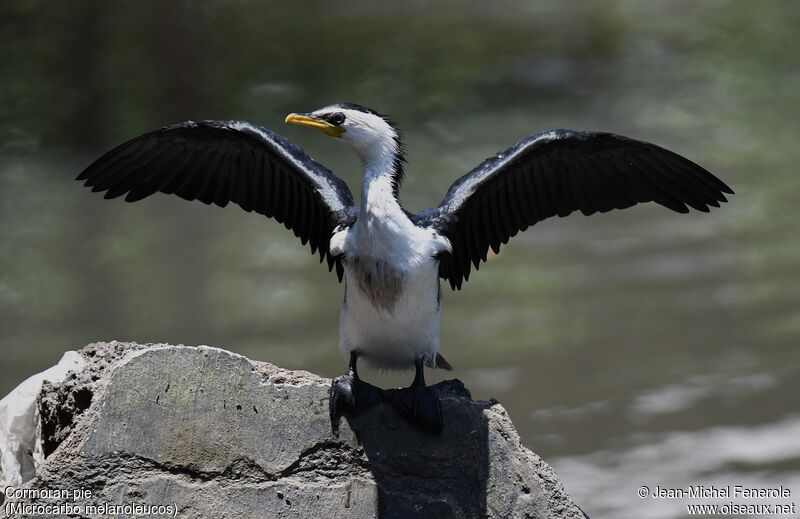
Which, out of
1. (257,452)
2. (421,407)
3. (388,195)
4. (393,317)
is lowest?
(257,452)

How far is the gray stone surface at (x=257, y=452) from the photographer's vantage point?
365 centimetres

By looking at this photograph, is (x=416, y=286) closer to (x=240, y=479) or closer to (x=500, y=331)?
(x=240, y=479)

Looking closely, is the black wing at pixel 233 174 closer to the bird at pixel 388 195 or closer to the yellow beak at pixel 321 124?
the bird at pixel 388 195

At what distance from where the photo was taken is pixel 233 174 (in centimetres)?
430

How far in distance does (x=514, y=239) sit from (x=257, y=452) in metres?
3.77

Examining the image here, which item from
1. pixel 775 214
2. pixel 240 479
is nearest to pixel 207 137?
pixel 240 479

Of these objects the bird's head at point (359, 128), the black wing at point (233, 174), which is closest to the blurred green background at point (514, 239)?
the black wing at point (233, 174)

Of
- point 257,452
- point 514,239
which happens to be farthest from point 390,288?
point 514,239

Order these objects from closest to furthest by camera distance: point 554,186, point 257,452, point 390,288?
point 257,452, point 390,288, point 554,186

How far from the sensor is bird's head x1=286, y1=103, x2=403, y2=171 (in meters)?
3.87

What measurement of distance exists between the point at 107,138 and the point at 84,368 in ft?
14.2

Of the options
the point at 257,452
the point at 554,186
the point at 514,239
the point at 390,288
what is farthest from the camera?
the point at 514,239

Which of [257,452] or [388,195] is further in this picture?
[388,195]

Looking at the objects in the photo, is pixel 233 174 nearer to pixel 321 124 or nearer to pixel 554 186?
pixel 321 124
